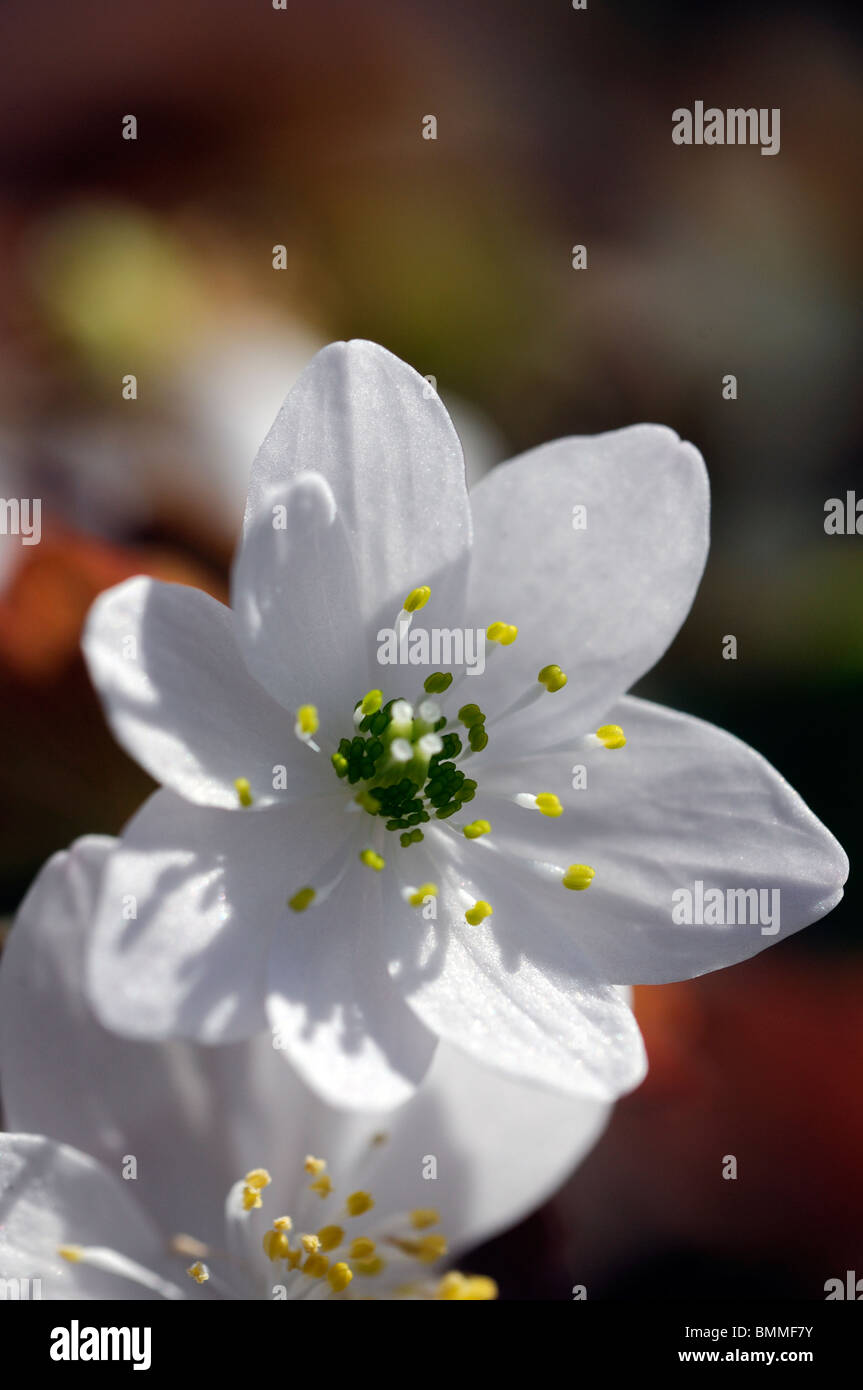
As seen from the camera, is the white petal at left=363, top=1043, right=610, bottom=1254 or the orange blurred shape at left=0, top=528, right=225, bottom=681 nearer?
the white petal at left=363, top=1043, right=610, bottom=1254

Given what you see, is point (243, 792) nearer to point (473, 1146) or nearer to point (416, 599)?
point (416, 599)

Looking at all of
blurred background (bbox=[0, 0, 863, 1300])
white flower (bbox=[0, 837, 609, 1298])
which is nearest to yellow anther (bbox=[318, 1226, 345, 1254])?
white flower (bbox=[0, 837, 609, 1298])

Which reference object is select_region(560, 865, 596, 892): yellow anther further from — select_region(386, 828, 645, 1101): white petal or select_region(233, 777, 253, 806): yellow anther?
select_region(233, 777, 253, 806): yellow anther

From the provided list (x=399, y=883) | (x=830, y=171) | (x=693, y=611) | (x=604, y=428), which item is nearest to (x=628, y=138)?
(x=830, y=171)

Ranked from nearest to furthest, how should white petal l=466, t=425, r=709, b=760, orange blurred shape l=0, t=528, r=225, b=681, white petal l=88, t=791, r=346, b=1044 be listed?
white petal l=88, t=791, r=346, b=1044 < white petal l=466, t=425, r=709, b=760 < orange blurred shape l=0, t=528, r=225, b=681

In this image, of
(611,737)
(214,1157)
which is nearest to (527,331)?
(611,737)

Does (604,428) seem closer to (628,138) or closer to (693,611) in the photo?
(693,611)
